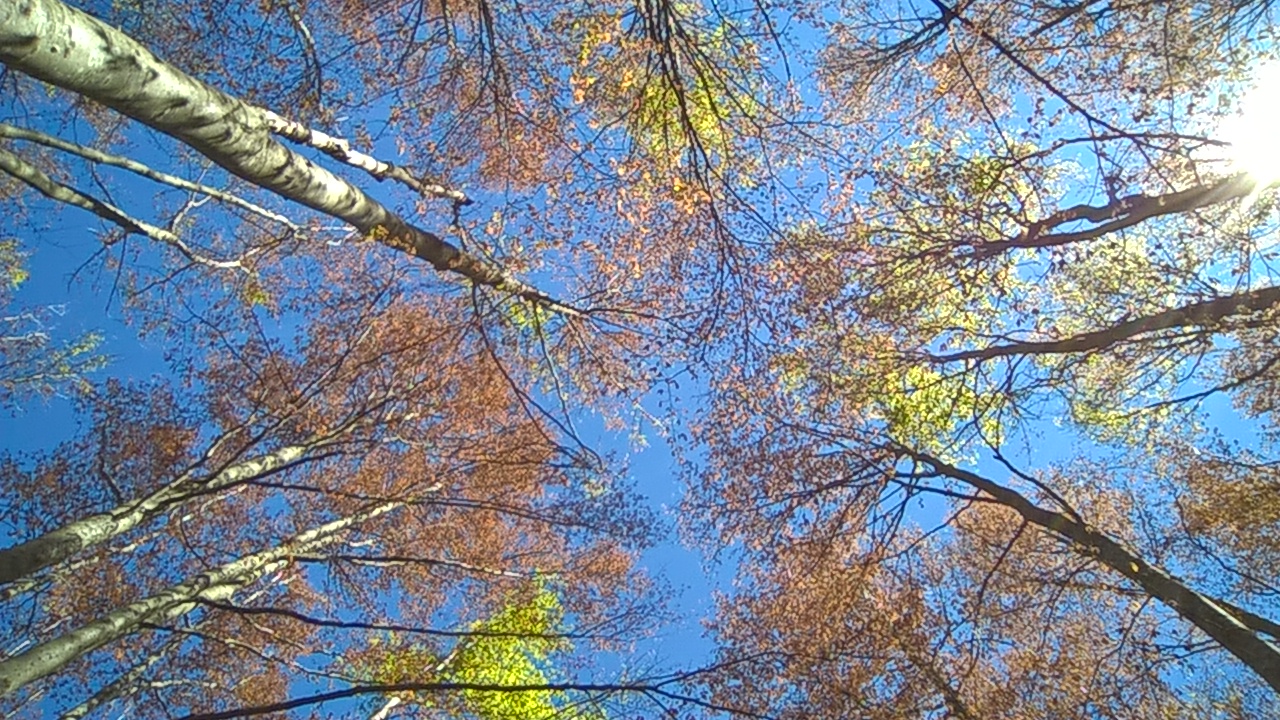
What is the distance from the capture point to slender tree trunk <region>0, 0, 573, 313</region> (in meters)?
2.13

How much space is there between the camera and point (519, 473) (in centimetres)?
934

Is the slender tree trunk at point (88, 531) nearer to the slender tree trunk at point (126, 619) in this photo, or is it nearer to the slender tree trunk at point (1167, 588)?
the slender tree trunk at point (126, 619)

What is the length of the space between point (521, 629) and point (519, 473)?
2471mm

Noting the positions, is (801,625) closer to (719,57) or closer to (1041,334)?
(1041,334)

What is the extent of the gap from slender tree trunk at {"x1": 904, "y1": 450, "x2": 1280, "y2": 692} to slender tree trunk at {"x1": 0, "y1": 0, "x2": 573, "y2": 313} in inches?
230

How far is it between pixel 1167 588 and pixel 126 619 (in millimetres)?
6696

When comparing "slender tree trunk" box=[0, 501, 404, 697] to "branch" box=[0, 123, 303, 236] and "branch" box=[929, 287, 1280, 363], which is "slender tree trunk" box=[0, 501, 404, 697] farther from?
"branch" box=[929, 287, 1280, 363]

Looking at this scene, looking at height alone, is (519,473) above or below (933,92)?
below

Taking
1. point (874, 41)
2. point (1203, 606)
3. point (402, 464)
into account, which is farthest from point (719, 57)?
point (402, 464)

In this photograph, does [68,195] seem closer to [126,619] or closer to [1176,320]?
[126,619]

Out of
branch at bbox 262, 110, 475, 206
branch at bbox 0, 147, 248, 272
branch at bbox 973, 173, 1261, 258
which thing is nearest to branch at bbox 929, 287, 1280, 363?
branch at bbox 973, 173, 1261, 258

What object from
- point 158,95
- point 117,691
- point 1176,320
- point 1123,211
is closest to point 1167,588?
point 1176,320

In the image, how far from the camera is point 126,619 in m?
3.82

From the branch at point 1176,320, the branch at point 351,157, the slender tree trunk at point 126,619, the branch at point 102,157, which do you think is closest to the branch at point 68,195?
the branch at point 102,157
